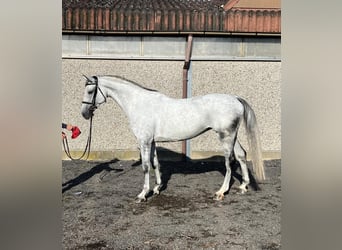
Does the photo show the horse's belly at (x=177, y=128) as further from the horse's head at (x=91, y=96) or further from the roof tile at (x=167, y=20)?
the roof tile at (x=167, y=20)

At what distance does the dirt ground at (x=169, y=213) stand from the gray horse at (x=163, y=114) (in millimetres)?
347

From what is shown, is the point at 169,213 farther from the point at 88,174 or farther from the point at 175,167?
the point at 175,167

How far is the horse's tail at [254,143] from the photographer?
402 centimetres

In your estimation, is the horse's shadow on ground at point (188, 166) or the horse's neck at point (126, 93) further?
the horse's shadow on ground at point (188, 166)

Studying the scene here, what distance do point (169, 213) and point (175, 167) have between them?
2614 mm

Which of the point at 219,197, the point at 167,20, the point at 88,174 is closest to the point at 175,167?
the point at 88,174

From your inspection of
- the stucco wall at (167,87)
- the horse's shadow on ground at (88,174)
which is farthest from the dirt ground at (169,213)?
the stucco wall at (167,87)

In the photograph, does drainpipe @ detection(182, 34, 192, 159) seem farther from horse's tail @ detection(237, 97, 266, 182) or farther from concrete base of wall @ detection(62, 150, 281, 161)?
horse's tail @ detection(237, 97, 266, 182)

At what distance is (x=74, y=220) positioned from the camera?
11.6 ft

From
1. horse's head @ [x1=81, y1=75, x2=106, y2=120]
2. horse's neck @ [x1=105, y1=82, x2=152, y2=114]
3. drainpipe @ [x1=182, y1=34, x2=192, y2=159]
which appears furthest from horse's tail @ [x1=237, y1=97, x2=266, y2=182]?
drainpipe @ [x1=182, y1=34, x2=192, y2=159]
